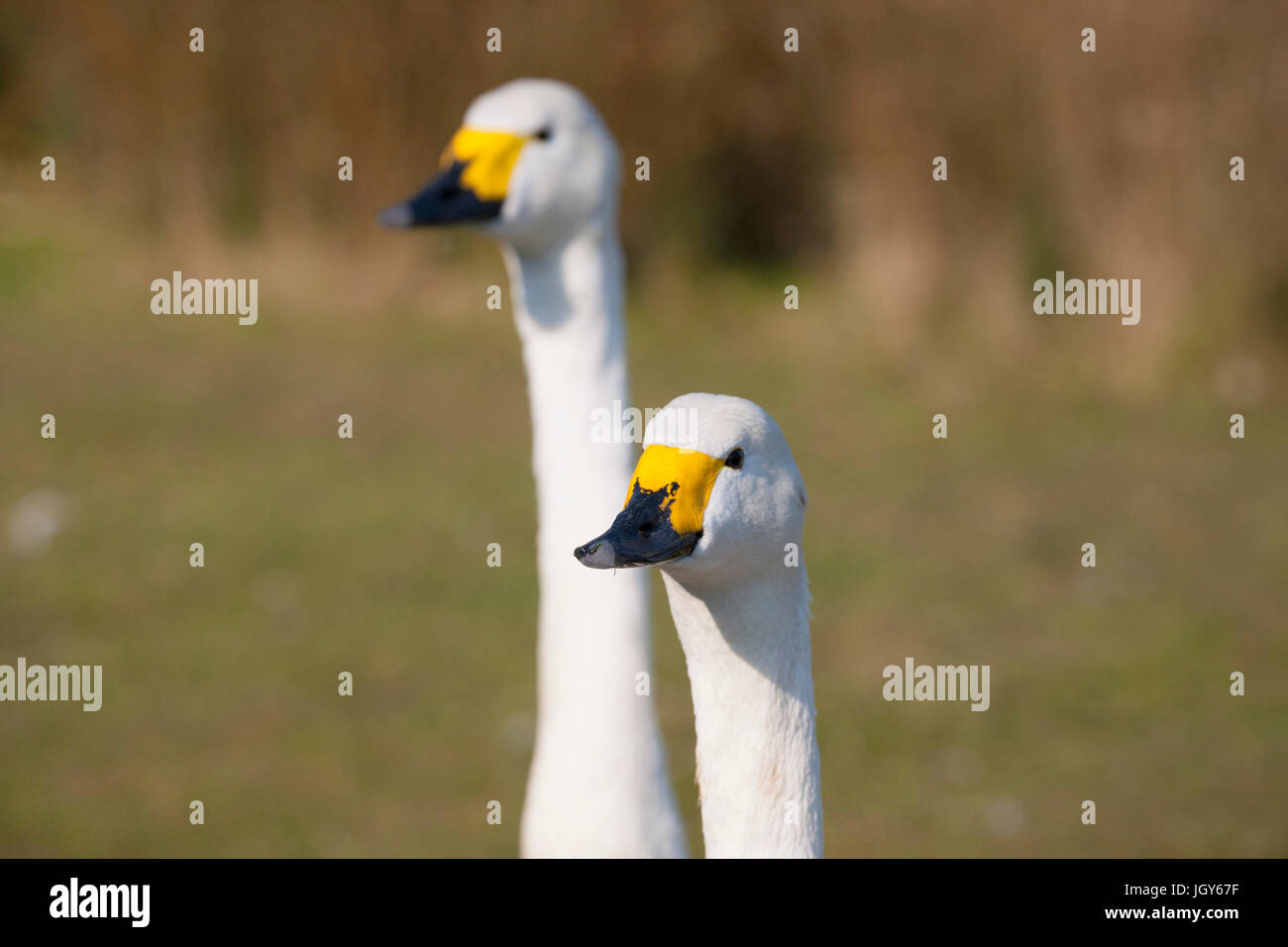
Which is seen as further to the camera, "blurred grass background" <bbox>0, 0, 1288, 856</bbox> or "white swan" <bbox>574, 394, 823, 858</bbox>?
"blurred grass background" <bbox>0, 0, 1288, 856</bbox>

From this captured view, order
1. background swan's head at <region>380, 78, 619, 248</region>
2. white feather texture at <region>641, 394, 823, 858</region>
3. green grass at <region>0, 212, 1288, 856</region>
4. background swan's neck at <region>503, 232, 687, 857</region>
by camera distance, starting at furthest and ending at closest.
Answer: green grass at <region>0, 212, 1288, 856</region> < background swan's head at <region>380, 78, 619, 248</region> < background swan's neck at <region>503, 232, 687, 857</region> < white feather texture at <region>641, 394, 823, 858</region>

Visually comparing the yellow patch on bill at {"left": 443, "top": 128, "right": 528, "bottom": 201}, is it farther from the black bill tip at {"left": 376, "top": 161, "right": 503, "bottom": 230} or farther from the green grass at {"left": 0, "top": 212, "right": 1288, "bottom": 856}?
the green grass at {"left": 0, "top": 212, "right": 1288, "bottom": 856}

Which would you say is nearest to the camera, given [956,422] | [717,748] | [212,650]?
[717,748]

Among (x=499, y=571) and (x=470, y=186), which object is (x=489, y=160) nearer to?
(x=470, y=186)

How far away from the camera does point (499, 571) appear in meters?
9.13

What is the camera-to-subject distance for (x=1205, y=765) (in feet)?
22.7

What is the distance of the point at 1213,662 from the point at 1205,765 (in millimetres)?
860

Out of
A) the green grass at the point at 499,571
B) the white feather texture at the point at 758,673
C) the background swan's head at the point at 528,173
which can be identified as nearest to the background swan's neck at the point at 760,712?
the white feather texture at the point at 758,673

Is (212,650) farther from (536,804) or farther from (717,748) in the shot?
(717,748)

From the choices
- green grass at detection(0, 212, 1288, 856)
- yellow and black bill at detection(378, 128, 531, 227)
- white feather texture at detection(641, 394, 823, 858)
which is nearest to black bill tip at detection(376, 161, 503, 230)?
yellow and black bill at detection(378, 128, 531, 227)

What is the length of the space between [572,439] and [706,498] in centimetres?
151

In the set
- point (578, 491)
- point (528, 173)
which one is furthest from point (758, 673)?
point (528, 173)

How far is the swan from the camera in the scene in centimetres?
399

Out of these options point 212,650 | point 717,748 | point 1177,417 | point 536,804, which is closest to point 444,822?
Answer: point 212,650
